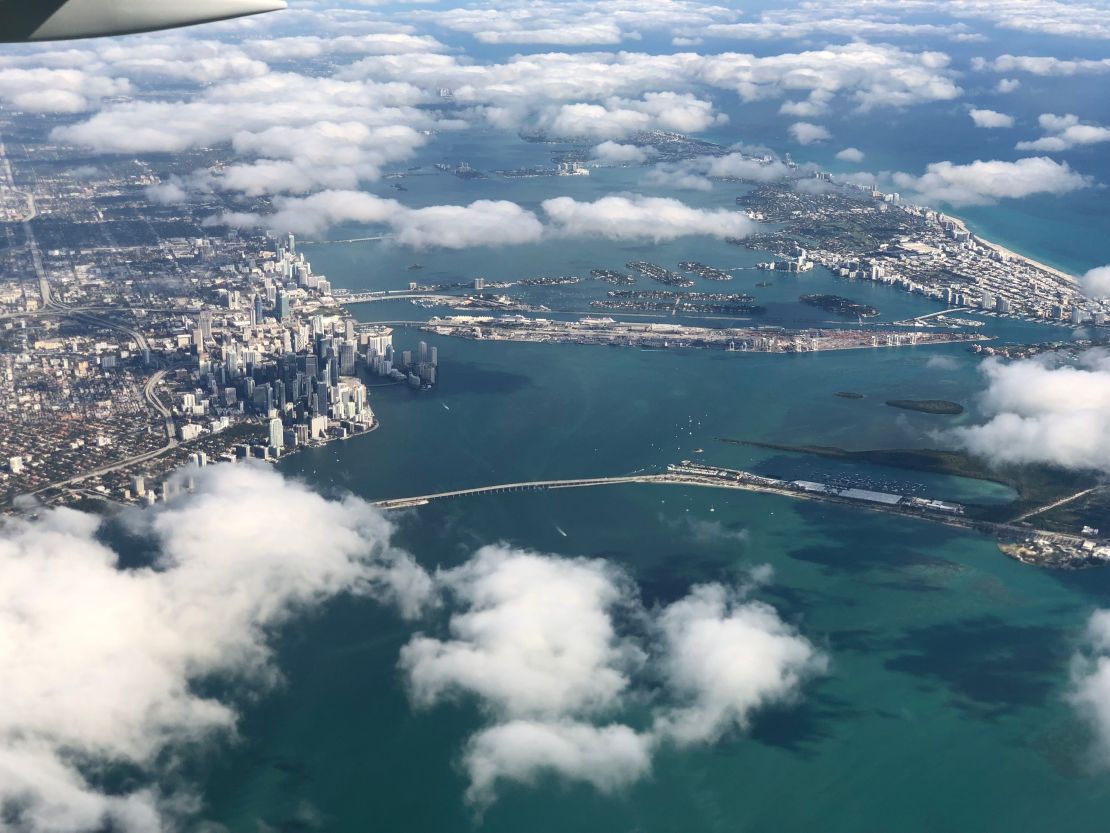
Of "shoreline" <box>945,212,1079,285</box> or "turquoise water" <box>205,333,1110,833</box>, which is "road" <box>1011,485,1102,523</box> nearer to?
"turquoise water" <box>205,333,1110,833</box>

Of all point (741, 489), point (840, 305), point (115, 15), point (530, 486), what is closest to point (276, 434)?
point (530, 486)

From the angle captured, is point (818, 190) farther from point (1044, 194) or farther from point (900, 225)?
point (1044, 194)

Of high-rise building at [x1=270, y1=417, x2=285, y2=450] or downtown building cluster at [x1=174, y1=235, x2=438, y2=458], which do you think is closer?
high-rise building at [x1=270, y1=417, x2=285, y2=450]

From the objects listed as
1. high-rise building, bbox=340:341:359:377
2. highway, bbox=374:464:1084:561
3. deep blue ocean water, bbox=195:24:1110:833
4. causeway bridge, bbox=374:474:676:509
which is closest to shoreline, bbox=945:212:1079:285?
deep blue ocean water, bbox=195:24:1110:833

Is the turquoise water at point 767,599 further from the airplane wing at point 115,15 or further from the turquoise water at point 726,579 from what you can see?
the airplane wing at point 115,15

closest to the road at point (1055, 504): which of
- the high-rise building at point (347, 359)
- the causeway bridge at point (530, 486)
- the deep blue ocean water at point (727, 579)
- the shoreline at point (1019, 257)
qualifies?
the deep blue ocean water at point (727, 579)

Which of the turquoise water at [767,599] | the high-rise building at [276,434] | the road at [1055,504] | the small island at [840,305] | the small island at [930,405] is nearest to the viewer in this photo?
the turquoise water at [767,599]
